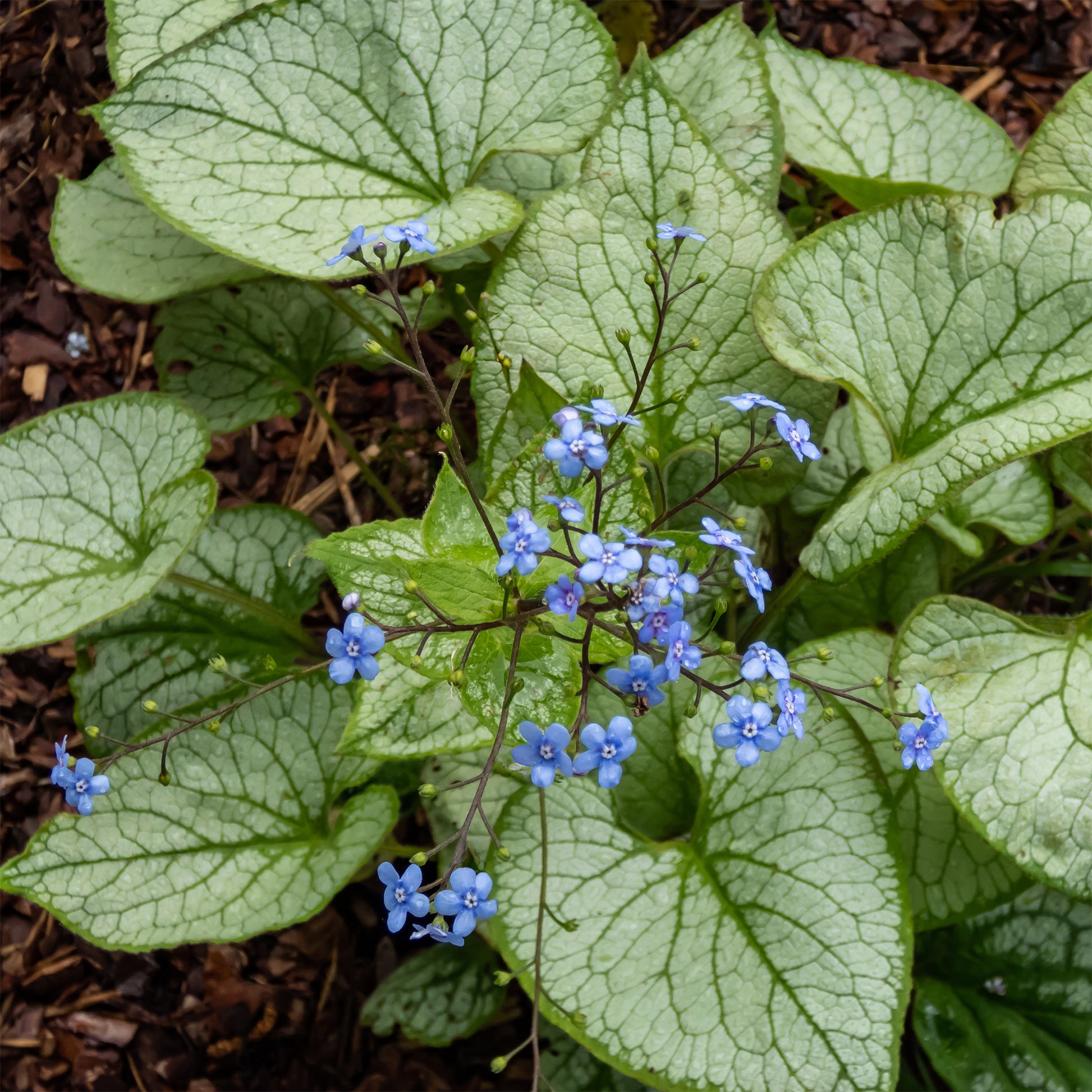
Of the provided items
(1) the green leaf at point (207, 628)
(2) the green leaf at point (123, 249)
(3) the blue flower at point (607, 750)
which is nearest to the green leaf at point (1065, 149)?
(3) the blue flower at point (607, 750)

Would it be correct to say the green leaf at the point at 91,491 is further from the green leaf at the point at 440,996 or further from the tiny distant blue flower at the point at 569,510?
the green leaf at the point at 440,996

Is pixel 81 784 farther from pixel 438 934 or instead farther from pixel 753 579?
pixel 753 579

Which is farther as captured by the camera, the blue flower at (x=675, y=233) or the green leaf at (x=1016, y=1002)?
the green leaf at (x=1016, y=1002)

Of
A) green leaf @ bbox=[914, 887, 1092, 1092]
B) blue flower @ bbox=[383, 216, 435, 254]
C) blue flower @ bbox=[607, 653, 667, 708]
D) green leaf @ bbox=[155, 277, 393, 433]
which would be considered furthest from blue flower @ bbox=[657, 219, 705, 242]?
green leaf @ bbox=[914, 887, 1092, 1092]

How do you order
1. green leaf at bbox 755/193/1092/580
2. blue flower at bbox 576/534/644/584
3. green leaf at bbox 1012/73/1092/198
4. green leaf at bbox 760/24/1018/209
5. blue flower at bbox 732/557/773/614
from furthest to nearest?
green leaf at bbox 760/24/1018/209 → green leaf at bbox 1012/73/1092/198 → green leaf at bbox 755/193/1092/580 → blue flower at bbox 732/557/773/614 → blue flower at bbox 576/534/644/584

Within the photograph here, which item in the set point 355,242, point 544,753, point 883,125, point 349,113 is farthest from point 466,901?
point 883,125

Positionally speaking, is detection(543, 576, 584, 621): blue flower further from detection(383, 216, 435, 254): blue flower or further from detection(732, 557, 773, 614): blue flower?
detection(383, 216, 435, 254): blue flower

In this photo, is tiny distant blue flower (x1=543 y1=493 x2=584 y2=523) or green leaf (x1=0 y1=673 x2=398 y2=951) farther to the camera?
green leaf (x1=0 y1=673 x2=398 y2=951)
